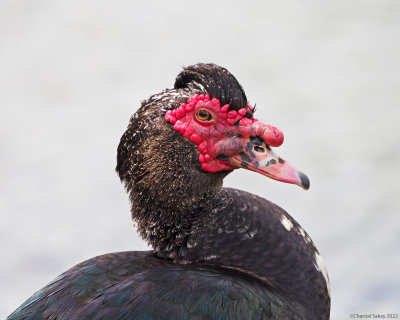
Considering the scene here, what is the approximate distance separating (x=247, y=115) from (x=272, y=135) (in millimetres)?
190

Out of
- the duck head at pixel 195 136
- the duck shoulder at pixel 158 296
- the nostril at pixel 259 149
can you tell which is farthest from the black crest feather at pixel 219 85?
the duck shoulder at pixel 158 296

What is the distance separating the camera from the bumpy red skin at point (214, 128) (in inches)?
191

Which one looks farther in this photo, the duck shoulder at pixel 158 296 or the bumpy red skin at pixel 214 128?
the bumpy red skin at pixel 214 128

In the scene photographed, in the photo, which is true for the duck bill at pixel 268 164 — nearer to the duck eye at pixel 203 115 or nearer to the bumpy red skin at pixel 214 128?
the bumpy red skin at pixel 214 128

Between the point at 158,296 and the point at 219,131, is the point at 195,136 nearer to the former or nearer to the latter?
the point at 219,131

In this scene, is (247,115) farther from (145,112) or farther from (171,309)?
(171,309)

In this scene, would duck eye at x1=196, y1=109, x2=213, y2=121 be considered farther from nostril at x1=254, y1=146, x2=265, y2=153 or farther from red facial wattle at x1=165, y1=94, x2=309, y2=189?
nostril at x1=254, y1=146, x2=265, y2=153

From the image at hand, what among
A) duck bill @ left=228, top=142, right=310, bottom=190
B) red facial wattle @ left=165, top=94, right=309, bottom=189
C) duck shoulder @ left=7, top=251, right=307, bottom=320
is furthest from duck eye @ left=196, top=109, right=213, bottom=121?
duck shoulder @ left=7, top=251, right=307, bottom=320

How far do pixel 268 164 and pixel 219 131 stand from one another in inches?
12.6

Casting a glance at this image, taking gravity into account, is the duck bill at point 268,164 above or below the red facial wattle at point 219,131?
below

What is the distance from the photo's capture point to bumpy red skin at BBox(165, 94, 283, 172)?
15.9 feet

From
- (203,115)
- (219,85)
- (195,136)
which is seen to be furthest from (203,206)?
(219,85)

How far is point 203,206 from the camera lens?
4.92 meters

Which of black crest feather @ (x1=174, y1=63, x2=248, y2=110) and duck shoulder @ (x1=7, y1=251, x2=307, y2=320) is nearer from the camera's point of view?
duck shoulder @ (x1=7, y1=251, x2=307, y2=320)
